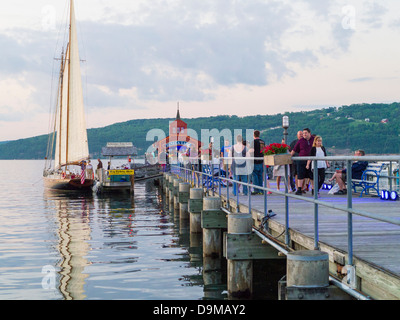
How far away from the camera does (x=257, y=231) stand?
9.23m

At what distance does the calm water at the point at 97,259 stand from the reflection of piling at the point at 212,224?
1.77 ft

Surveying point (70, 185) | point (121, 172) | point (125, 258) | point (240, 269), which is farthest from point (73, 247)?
point (70, 185)

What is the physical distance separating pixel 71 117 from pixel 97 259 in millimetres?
32281

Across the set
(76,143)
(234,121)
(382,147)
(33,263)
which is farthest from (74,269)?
(234,121)

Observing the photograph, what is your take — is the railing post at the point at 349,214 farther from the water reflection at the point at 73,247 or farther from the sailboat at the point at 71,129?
the sailboat at the point at 71,129

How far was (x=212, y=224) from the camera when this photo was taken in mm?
12898

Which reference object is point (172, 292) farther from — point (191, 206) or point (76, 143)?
point (76, 143)

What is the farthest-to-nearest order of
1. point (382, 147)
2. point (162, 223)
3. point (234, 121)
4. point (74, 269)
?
point (234, 121)
point (382, 147)
point (162, 223)
point (74, 269)

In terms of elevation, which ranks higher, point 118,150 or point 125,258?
point 118,150

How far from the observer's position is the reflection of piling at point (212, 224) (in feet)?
42.2

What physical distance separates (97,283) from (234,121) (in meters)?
113

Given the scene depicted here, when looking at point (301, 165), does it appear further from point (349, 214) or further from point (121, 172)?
point (121, 172)

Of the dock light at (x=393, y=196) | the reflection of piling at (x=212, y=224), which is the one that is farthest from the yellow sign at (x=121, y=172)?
the dock light at (x=393, y=196)
